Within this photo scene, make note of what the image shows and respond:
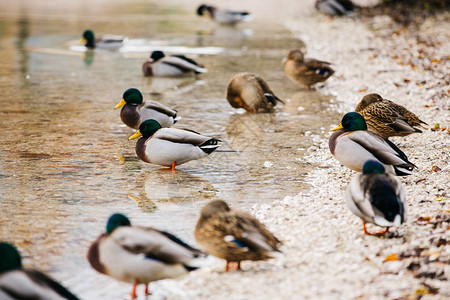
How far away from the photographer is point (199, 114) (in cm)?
895

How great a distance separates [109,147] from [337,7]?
1640 centimetres

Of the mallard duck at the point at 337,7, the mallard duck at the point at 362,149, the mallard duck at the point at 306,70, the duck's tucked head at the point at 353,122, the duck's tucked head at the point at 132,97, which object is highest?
the duck's tucked head at the point at 353,122

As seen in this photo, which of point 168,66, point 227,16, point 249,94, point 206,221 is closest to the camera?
point 206,221

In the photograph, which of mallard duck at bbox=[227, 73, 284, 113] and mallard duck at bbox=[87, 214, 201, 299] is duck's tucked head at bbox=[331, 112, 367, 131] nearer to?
mallard duck at bbox=[87, 214, 201, 299]

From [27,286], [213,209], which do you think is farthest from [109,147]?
[27,286]

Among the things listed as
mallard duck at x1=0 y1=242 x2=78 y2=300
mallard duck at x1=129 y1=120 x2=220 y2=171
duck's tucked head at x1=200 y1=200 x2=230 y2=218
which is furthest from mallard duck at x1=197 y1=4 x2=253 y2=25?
mallard duck at x1=0 y1=242 x2=78 y2=300

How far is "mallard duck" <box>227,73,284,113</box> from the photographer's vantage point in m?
9.09

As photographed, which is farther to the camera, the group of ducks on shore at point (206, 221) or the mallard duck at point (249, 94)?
the mallard duck at point (249, 94)

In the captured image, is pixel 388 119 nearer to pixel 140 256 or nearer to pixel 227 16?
pixel 140 256

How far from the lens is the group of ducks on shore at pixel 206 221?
354 cm

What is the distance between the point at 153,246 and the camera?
3.76 meters

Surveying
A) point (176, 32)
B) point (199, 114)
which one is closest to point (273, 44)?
point (176, 32)

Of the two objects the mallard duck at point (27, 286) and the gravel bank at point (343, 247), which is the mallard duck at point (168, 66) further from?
the mallard duck at point (27, 286)

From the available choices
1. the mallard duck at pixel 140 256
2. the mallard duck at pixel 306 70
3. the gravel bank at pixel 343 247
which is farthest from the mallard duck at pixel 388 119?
the mallard duck at pixel 140 256
